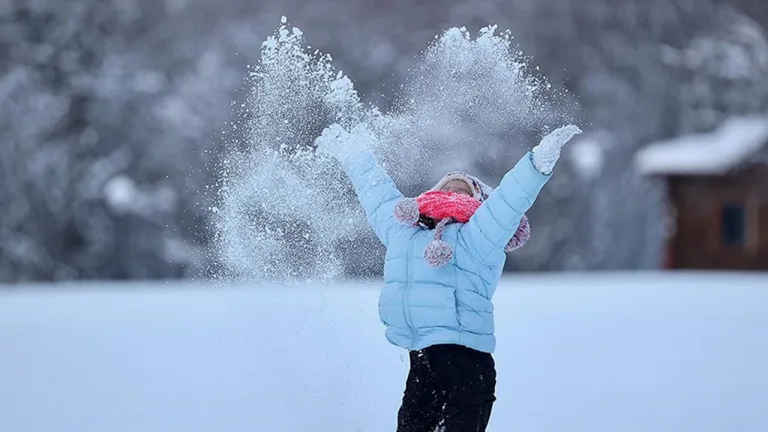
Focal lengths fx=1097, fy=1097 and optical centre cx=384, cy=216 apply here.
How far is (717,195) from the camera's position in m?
26.8

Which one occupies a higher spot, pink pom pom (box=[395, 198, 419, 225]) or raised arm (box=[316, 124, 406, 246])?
raised arm (box=[316, 124, 406, 246])

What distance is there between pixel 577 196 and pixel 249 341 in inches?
851

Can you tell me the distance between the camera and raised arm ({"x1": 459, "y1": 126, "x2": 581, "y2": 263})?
11.4ft

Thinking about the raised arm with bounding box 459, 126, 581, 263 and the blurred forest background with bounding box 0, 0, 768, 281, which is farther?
the blurred forest background with bounding box 0, 0, 768, 281

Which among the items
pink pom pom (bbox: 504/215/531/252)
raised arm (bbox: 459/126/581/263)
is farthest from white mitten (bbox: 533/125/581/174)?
pink pom pom (bbox: 504/215/531/252)

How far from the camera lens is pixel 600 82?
89.9ft

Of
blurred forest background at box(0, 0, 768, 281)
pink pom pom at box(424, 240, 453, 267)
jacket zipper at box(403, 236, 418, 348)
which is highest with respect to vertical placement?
blurred forest background at box(0, 0, 768, 281)

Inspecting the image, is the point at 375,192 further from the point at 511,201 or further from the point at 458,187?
the point at 511,201

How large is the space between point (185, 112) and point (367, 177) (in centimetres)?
2107

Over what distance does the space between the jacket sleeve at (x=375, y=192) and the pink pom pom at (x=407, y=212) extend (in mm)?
110

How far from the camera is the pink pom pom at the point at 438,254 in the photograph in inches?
137

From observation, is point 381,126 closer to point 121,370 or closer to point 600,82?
point 121,370

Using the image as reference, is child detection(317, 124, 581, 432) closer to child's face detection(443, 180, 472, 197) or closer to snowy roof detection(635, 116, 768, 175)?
child's face detection(443, 180, 472, 197)

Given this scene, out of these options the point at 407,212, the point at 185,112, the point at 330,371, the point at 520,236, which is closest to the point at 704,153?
the point at 185,112
